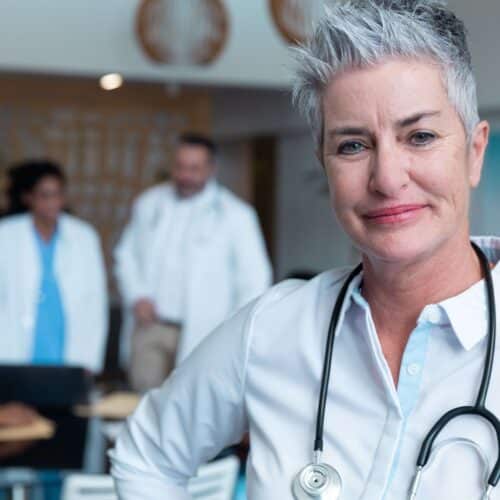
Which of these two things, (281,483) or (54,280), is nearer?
(281,483)

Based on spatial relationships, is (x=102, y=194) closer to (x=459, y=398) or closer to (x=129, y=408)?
(x=129, y=408)

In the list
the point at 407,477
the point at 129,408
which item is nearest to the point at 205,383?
the point at 407,477

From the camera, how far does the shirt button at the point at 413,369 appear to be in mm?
1224

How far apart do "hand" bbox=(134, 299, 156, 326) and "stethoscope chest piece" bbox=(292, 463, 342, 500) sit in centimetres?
355

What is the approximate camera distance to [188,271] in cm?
488

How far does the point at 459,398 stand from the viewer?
119 cm

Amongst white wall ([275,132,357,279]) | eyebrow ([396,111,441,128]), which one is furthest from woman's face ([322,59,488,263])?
white wall ([275,132,357,279])

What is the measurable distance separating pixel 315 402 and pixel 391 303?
0.15 metres

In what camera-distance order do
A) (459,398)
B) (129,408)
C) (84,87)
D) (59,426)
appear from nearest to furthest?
1. (459,398)
2. (59,426)
3. (129,408)
4. (84,87)

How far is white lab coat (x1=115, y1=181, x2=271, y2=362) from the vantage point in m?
4.84

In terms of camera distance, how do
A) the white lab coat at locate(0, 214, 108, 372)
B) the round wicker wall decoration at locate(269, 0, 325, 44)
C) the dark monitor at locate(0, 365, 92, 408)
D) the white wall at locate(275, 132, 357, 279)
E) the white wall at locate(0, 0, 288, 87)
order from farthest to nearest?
the white wall at locate(275, 132, 357, 279) < the white wall at locate(0, 0, 288, 87) < the round wicker wall decoration at locate(269, 0, 325, 44) < the white lab coat at locate(0, 214, 108, 372) < the dark monitor at locate(0, 365, 92, 408)

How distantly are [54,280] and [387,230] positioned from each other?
349 cm

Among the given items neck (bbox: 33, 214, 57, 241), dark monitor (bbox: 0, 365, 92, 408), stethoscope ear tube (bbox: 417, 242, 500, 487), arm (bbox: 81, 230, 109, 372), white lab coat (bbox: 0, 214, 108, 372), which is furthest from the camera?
arm (bbox: 81, 230, 109, 372)

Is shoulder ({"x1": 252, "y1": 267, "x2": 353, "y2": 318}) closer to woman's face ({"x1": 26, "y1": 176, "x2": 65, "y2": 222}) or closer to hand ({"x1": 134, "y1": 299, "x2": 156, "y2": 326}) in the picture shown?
woman's face ({"x1": 26, "y1": 176, "x2": 65, "y2": 222})
